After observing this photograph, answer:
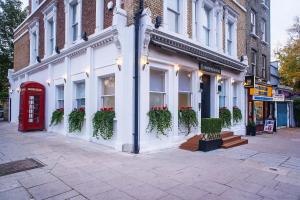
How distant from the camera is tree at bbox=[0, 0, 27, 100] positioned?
2550 cm

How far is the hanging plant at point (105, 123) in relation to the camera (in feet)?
29.1

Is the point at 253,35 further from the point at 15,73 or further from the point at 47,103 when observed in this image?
the point at 15,73

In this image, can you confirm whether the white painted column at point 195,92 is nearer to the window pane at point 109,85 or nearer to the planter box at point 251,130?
the window pane at point 109,85

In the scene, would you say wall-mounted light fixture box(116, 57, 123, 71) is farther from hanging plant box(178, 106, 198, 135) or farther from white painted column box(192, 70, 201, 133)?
white painted column box(192, 70, 201, 133)

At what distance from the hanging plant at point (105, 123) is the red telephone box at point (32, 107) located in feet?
22.2

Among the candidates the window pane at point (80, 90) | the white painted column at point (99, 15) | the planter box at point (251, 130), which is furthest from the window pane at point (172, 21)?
the planter box at point (251, 130)

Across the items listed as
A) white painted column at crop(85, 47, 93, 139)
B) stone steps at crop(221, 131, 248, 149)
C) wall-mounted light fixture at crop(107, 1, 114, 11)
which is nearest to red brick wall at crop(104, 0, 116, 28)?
wall-mounted light fixture at crop(107, 1, 114, 11)

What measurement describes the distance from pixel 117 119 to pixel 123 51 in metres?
2.55

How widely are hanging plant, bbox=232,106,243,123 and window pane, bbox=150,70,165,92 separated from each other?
664 cm

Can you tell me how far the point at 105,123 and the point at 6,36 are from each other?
23.6m

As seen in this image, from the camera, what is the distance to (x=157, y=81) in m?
9.61

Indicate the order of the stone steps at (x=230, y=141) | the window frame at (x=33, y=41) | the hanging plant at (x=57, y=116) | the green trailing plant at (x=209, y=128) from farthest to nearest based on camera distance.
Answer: the window frame at (x=33, y=41), the hanging plant at (x=57, y=116), the stone steps at (x=230, y=141), the green trailing plant at (x=209, y=128)

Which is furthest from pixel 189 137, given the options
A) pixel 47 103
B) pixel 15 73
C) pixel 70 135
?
pixel 15 73

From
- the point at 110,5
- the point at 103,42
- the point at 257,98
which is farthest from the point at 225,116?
the point at 110,5
